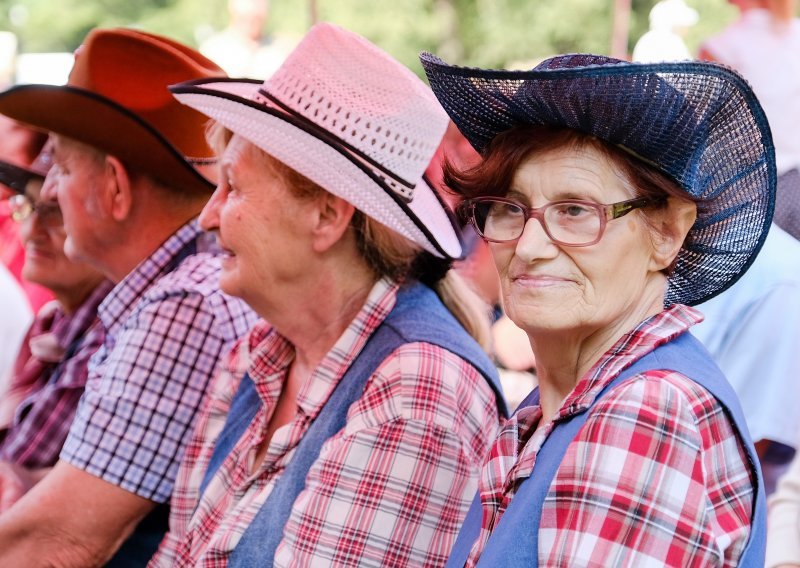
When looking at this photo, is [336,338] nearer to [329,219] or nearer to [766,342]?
[329,219]

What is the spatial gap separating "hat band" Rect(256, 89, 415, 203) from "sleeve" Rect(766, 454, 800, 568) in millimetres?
1093

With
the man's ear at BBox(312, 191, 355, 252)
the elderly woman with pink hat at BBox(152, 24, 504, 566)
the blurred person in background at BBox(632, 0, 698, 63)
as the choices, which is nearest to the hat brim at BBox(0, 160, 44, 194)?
the elderly woman with pink hat at BBox(152, 24, 504, 566)

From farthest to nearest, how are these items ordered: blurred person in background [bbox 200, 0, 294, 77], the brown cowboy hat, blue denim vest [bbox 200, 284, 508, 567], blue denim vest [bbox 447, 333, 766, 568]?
blurred person in background [bbox 200, 0, 294, 77], the brown cowboy hat, blue denim vest [bbox 200, 284, 508, 567], blue denim vest [bbox 447, 333, 766, 568]

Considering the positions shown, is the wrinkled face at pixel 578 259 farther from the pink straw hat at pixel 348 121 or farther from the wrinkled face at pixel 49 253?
the wrinkled face at pixel 49 253

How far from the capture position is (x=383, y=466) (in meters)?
2.23

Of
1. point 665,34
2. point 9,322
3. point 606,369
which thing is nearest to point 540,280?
point 606,369

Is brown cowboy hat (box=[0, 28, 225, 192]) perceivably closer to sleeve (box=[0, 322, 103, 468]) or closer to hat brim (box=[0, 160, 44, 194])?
hat brim (box=[0, 160, 44, 194])

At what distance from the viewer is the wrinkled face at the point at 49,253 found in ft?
11.3

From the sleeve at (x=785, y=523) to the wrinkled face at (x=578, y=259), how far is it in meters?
1.00

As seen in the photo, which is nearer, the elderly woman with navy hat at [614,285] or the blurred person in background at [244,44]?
the elderly woman with navy hat at [614,285]

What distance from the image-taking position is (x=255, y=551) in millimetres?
2324

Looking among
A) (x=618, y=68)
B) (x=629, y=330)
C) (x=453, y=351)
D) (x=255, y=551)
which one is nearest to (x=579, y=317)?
(x=629, y=330)

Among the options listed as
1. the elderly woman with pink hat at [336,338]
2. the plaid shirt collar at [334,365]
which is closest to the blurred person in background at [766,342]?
the elderly woman with pink hat at [336,338]

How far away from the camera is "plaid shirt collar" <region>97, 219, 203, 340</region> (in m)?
3.03
